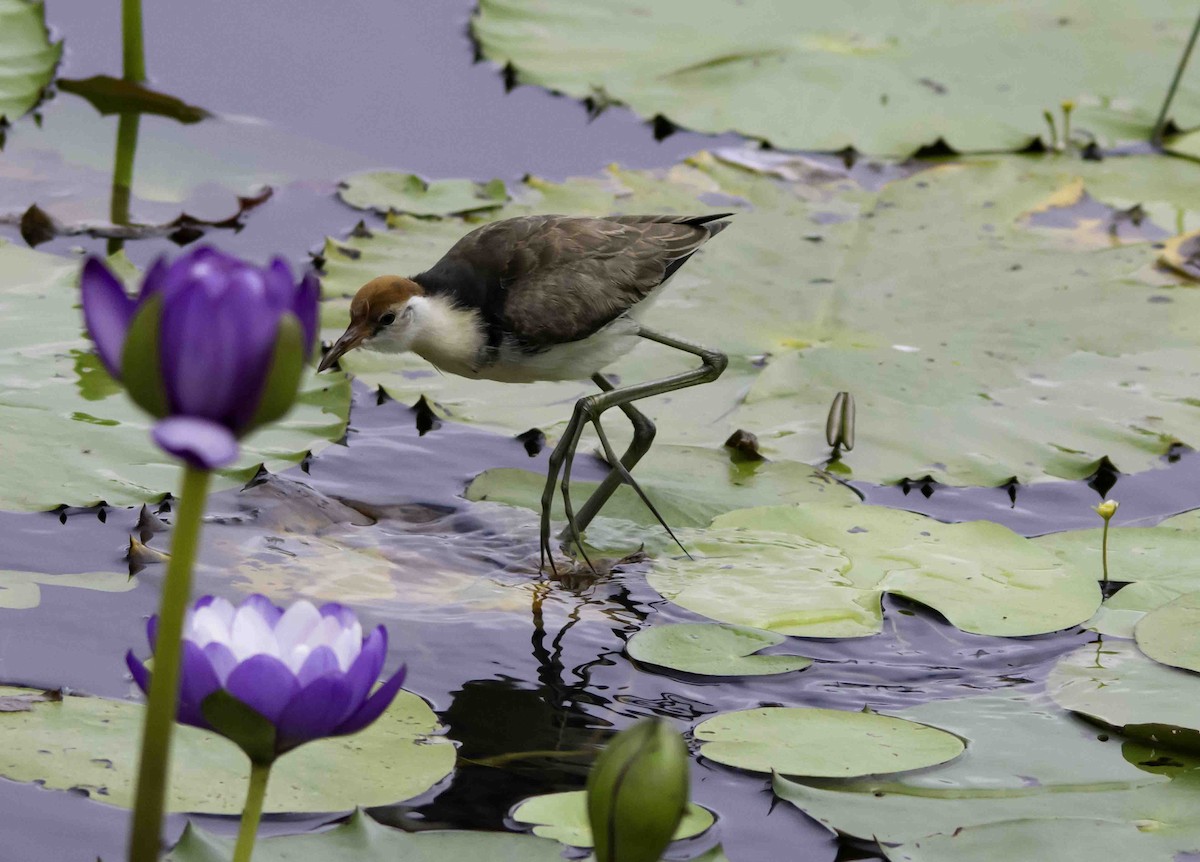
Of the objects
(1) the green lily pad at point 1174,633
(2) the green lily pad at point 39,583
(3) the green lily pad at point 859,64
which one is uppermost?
(3) the green lily pad at point 859,64

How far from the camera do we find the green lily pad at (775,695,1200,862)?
7.06ft

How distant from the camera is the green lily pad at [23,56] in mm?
5180

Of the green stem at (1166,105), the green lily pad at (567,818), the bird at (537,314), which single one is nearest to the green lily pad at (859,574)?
the bird at (537,314)

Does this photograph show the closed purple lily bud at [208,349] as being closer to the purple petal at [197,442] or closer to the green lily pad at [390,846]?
the purple petal at [197,442]

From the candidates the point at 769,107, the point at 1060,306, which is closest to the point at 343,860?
the point at 1060,306

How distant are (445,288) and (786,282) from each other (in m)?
1.42

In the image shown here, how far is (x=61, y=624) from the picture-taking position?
2.72 m

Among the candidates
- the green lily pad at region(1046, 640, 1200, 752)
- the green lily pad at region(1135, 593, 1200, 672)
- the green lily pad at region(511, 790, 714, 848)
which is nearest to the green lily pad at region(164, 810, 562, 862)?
the green lily pad at region(511, 790, 714, 848)

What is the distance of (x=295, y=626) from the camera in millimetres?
1501

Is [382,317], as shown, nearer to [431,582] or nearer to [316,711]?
[431,582]

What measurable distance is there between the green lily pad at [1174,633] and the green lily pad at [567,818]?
1.04m

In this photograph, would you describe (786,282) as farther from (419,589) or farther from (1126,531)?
(419,589)

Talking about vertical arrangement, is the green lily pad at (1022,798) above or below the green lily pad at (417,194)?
below

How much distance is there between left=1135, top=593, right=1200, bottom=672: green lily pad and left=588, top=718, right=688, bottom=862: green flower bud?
1764mm
